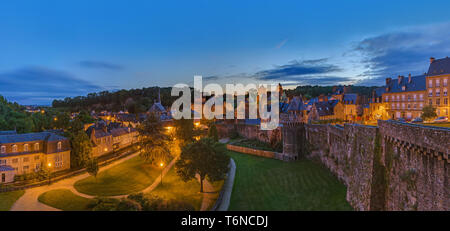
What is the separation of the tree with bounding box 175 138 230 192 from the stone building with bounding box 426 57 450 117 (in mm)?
40705

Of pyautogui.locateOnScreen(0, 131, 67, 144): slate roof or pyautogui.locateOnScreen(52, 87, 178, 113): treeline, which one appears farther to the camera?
pyautogui.locateOnScreen(52, 87, 178, 113): treeline

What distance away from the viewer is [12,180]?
3077cm

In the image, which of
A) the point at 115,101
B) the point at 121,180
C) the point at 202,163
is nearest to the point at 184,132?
the point at 121,180

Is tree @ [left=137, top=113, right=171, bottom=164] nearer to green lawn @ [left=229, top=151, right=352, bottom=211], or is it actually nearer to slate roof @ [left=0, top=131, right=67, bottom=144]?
green lawn @ [left=229, top=151, right=352, bottom=211]

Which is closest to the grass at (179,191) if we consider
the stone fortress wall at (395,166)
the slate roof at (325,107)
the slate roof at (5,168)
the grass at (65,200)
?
the grass at (65,200)

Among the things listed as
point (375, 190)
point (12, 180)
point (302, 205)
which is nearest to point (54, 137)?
point (12, 180)

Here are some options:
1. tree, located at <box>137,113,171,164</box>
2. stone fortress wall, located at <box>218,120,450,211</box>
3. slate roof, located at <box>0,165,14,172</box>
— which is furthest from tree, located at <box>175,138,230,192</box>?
slate roof, located at <box>0,165,14,172</box>

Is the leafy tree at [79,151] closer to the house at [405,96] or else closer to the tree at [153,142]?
the tree at [153,142]

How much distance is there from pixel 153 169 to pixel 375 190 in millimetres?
29504

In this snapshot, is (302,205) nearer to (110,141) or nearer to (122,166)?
(122,166)

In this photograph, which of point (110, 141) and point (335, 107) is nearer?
point (110, 141)

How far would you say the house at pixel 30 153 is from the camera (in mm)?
31078

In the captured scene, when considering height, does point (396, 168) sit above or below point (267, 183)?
above

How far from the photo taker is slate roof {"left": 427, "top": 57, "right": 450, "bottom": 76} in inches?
1581
